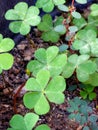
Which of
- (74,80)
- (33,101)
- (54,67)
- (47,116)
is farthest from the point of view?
(74,80)

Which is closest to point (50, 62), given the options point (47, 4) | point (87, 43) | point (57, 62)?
point (57, 62)

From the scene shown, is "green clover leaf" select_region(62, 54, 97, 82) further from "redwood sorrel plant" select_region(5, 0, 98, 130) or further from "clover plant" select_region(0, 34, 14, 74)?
"clover plant" select_region(0, 34, 14, 74)

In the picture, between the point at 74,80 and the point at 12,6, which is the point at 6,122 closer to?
the point at 74,80

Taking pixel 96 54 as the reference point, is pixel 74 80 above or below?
below

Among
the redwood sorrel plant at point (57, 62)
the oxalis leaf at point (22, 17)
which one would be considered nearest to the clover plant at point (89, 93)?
the redwood sorrel plant at point (57, 62)

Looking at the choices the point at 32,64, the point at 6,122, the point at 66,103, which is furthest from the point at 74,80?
the point at 6,122

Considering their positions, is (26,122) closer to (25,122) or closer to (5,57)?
(25,122)

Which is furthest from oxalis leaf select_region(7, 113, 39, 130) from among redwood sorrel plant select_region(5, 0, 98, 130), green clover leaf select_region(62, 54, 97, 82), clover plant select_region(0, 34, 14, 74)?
green clover leaf select_region(62, 54, 97, 82)
